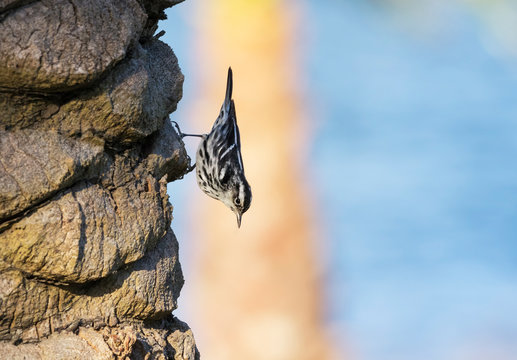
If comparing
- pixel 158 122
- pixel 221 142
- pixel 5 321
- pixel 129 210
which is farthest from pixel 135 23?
pixel 221 142

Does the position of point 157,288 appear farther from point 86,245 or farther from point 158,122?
point 158,122

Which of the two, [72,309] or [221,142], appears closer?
[72,309]

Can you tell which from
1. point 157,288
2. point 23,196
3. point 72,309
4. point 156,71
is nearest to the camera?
point 23,196

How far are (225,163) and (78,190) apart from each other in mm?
2990

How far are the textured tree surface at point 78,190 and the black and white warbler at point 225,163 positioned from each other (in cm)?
251

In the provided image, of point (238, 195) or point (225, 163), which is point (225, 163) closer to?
point (225, 163)

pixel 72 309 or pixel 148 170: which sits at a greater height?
pixel 148 170

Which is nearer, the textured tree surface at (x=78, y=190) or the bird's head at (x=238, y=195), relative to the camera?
the textured tree surface at (x=78, y=190)

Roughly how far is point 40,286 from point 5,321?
20 centimetres

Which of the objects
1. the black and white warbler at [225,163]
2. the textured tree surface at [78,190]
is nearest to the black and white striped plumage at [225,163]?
the black and white warbler at [225,163]

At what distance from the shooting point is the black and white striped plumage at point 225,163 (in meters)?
6.39

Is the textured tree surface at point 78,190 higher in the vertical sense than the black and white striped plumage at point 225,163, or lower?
lower

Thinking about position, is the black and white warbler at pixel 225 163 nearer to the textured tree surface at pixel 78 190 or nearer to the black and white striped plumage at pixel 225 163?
the black and white striped plumage at pixel 225 163

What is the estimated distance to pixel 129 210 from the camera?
3.65m
